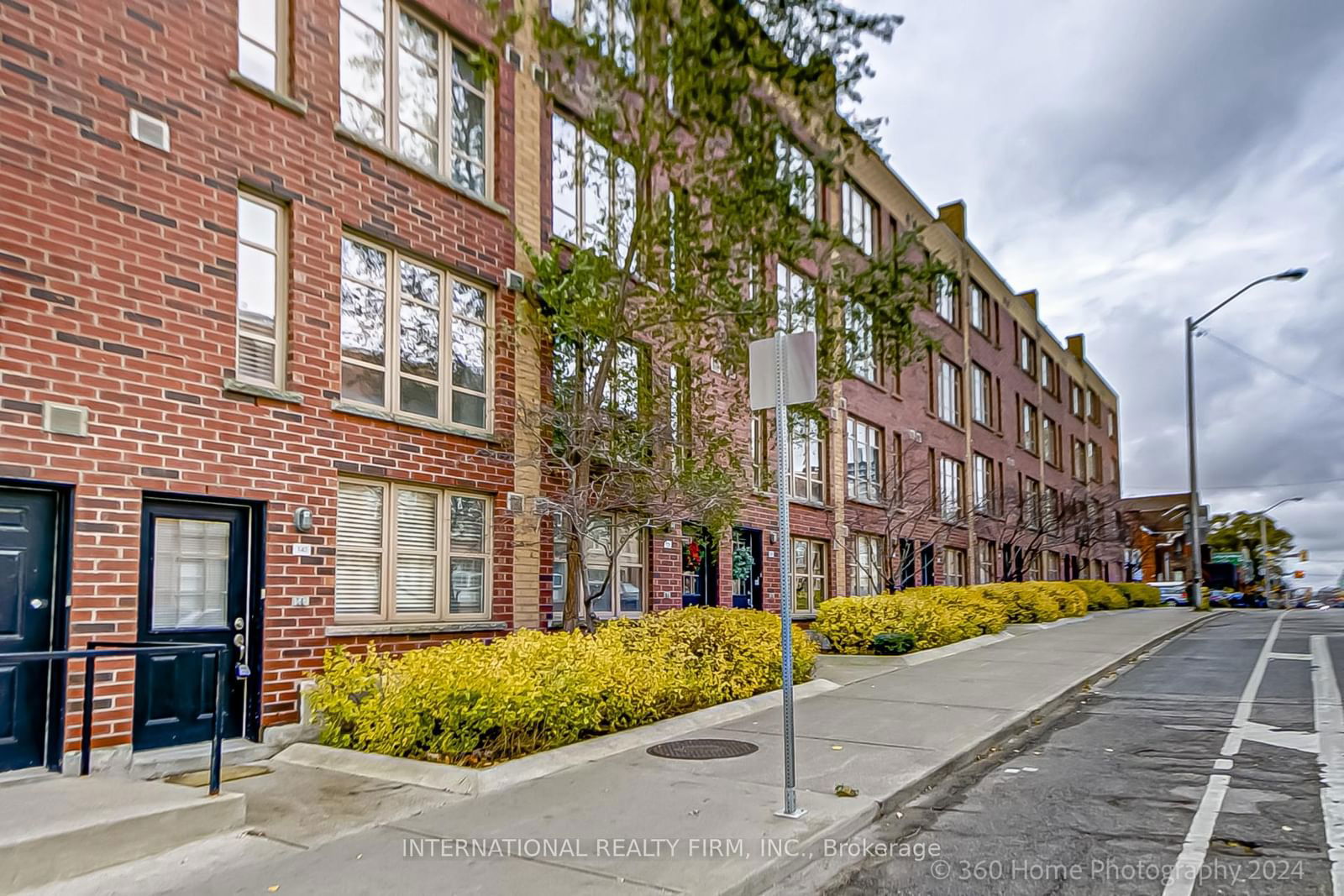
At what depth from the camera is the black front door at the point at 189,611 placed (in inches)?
318

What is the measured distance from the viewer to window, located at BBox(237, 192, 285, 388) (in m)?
9.11

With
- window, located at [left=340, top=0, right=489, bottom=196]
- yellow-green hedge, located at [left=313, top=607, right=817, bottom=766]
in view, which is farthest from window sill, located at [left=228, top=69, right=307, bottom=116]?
yellow-green hedge, located at [left=313, top=607, right=817, bottom=766]

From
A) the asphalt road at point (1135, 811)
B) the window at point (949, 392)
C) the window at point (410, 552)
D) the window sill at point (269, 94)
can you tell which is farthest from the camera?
the window at point (949, 392)

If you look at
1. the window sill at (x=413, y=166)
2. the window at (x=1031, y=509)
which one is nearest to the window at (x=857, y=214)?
the window at (x=1031, y=509)

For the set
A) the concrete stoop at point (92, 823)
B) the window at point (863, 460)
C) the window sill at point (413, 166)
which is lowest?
the concrete stoop at point (92, 823)

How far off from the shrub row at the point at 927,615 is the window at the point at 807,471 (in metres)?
2.67

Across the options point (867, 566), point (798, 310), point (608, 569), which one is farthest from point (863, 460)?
point (798, 310)

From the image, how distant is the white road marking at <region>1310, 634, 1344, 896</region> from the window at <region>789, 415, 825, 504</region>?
28.8 feet

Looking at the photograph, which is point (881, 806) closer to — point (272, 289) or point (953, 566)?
point (272, 289)

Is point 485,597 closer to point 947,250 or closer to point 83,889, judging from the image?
point 83,889

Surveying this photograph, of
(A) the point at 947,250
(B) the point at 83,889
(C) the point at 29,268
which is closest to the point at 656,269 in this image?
(C) the point at 29,268

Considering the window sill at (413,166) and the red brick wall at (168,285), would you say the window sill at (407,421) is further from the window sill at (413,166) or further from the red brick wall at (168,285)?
the window sill at (413,166)

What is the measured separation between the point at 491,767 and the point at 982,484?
26.2 metres

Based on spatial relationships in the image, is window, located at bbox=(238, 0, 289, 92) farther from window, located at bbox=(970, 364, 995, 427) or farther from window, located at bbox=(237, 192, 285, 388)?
window, located at bbox=(970, 364, 995, 427)
